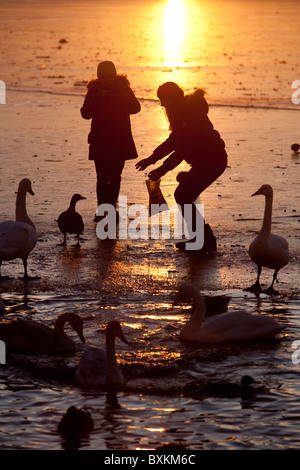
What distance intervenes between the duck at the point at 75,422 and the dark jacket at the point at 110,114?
22.3ft

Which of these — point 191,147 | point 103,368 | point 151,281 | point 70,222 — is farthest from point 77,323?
point 191,147

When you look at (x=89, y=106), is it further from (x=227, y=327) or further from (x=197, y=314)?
(x=227, y=327)

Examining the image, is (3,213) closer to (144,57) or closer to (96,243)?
(96,243)

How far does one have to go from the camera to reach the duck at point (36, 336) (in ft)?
28.3

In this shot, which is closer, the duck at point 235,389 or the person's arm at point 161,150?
the duck at point 235,389

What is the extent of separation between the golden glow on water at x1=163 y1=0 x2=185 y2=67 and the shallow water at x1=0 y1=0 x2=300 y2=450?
555 cm

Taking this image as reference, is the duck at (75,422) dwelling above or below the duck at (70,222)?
below

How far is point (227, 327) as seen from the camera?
8.95m

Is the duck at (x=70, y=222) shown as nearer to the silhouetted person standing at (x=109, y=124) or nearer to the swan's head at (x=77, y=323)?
the silhouetted person standing at (x=109, y=124)

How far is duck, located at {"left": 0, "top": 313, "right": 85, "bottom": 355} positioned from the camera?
8.64 m

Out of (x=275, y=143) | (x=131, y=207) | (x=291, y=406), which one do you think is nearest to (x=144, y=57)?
(x=275, y=143)

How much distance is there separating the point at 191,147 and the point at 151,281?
85.2 inches

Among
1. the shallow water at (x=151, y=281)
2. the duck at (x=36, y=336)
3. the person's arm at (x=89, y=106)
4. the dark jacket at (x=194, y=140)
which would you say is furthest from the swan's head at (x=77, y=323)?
the person's arm at (x=89, y=106)

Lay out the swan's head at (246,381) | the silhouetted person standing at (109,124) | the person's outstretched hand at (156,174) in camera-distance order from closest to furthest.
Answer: the swan's head at (246,381)
the person's outstretched hand at (156,174)
the silhouetted person standing at (109,124)
